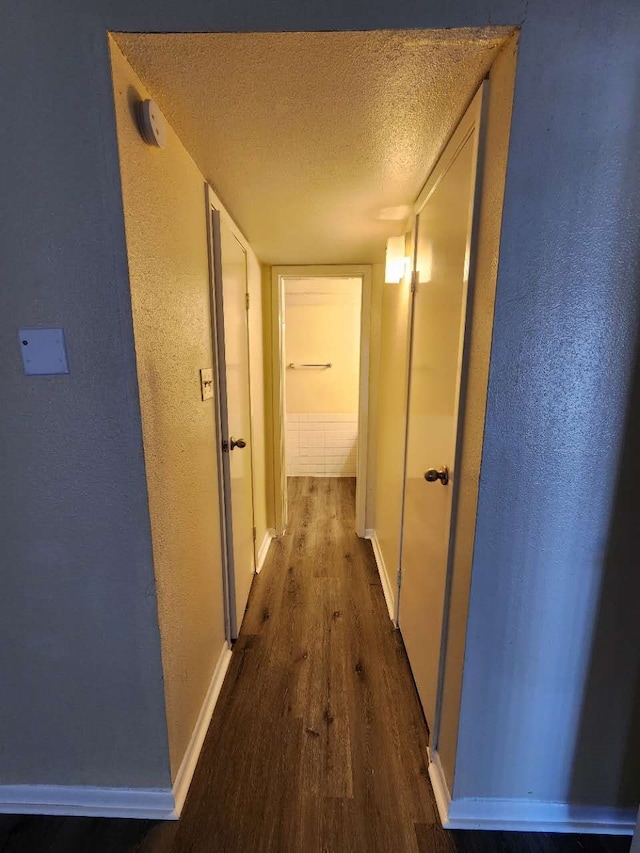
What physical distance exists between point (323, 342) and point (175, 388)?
3.18 metres

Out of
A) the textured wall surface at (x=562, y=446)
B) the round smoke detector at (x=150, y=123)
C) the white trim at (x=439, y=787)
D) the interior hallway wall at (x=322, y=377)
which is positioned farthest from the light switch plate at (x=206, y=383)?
the interior hallway wall at (x=322, y=377)

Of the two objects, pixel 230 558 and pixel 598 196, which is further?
pixel 230 558

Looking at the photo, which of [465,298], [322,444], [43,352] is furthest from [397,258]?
[322,444]

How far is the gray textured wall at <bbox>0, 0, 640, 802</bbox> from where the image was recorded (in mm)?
761

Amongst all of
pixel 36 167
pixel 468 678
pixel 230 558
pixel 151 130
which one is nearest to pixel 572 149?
pixel 151 130

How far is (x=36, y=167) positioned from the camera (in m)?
0.82

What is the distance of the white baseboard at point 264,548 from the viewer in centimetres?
238

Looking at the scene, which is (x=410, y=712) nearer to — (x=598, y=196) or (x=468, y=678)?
(x=468, y=678)

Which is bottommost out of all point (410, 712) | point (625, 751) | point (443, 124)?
point (410, 712)

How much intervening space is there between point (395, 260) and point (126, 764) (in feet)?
7.23

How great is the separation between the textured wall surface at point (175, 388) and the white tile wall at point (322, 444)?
2862 mm

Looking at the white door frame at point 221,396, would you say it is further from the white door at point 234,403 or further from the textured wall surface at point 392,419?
→ the textured wall surface at point 392,419

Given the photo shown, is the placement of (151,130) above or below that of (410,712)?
above

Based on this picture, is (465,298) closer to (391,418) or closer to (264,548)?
(391,418)
